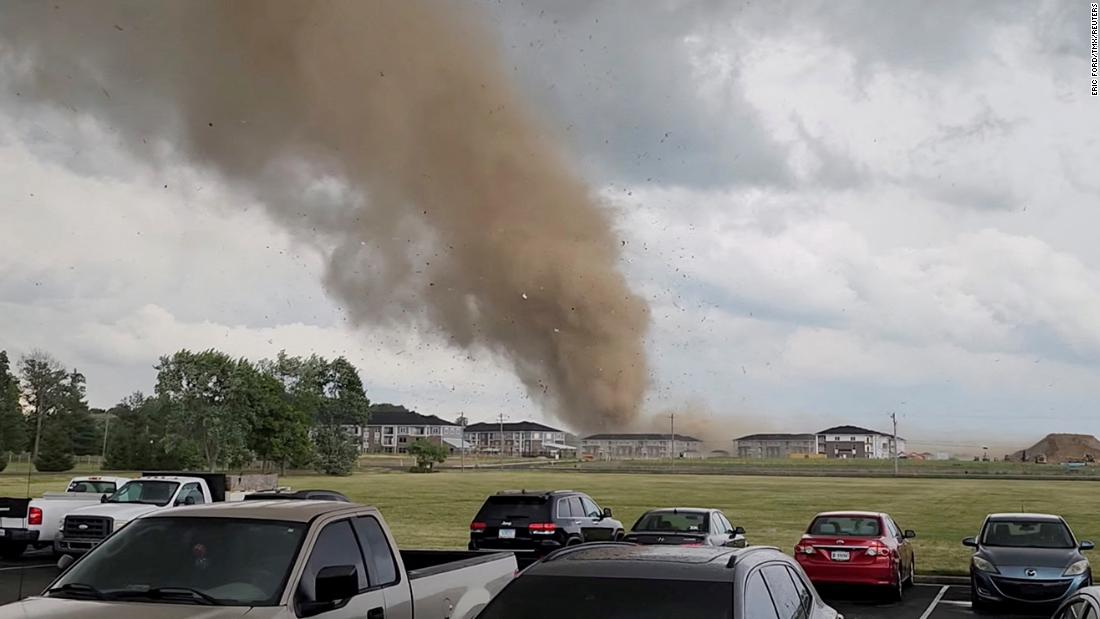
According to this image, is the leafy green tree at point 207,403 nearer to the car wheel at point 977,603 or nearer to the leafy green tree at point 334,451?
the leafy green tree at point 334,451

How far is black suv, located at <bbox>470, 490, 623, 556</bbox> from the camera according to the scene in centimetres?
1955

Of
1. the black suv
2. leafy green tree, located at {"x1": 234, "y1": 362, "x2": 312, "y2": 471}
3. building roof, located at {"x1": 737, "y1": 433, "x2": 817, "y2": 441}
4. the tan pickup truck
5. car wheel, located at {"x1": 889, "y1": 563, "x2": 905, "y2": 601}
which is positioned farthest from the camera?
building roof, located at {"x1": 737, "y1": 433, "x2": 817, "y2": 441}

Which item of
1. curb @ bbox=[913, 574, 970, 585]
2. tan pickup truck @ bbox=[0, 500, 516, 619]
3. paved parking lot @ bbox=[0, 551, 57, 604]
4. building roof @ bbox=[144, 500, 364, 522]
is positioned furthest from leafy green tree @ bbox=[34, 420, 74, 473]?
tan pickup truck @ bbox=[0, 500, 516, 619]

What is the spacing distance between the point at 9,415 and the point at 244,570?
77256mm

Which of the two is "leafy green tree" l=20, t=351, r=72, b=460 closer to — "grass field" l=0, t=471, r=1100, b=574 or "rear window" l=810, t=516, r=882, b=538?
"grass field" l=0, t=471, r=1100, b=574

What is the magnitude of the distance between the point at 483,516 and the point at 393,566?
12617mm

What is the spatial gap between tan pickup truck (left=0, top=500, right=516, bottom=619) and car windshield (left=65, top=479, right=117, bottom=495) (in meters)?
19.8

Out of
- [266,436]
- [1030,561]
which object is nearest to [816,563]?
[1030,561]

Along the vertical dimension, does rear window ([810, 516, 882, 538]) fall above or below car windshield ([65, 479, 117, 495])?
below

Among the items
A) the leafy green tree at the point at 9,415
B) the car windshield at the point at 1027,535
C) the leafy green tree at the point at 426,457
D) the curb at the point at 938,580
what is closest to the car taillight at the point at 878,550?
the car windshield at the point at 1027,535

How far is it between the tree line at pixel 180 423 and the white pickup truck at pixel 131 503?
55894 millimetres

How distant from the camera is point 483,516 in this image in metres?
20.0

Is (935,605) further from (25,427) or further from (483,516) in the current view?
(25,427)

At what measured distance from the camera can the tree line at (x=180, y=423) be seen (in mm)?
77312
